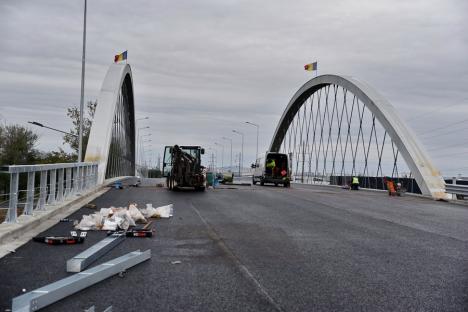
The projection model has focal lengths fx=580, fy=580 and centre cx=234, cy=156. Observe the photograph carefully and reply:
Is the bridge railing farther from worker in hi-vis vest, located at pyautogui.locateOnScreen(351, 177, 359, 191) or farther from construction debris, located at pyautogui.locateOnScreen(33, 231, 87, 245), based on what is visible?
worker in hi-vis vest, located at pyautogui.locateOnScreen(351, 177, 359, 191)

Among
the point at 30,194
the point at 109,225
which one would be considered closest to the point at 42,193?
the point at 30,194

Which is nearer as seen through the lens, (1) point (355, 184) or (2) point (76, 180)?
(2) point (76, 180)

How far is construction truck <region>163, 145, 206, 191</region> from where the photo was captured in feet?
95.1

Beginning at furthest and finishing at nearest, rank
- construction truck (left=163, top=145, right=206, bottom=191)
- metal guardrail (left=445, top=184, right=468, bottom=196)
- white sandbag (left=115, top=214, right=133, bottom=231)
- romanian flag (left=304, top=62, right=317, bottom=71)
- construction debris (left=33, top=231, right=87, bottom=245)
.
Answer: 1. romanian flag (left=304, top=62, right=317, bottom=71)
2. construction truck (left=163, top=145, right=206, bottom=191)
3. metal guardrail (left=445, top=184, right=468, bottom=196)
4. white sandbag (left=115, top=214, right=133, bottom=231)
5. construction debris (left=33, top=231, right=87, bottom=245)

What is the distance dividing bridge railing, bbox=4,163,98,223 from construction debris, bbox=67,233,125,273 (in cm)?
213

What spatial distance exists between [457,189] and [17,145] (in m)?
46.6

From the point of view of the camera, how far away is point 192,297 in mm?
5461

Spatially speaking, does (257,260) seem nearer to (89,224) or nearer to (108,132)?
(89,224)

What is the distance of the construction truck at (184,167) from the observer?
95.1ft

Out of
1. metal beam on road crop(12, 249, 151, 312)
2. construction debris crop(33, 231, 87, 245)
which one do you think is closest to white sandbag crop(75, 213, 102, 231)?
construction debris crop(33, 231, 87, 245)

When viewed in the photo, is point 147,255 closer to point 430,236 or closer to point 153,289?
point 153,289

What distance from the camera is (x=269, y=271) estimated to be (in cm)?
688

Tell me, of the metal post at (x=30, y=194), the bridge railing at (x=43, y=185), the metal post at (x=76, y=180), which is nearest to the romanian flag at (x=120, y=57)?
the bridge railing at (x=43, y=185)

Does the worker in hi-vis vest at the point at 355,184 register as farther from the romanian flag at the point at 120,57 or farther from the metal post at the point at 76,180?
the metal post at the point at 76,180
